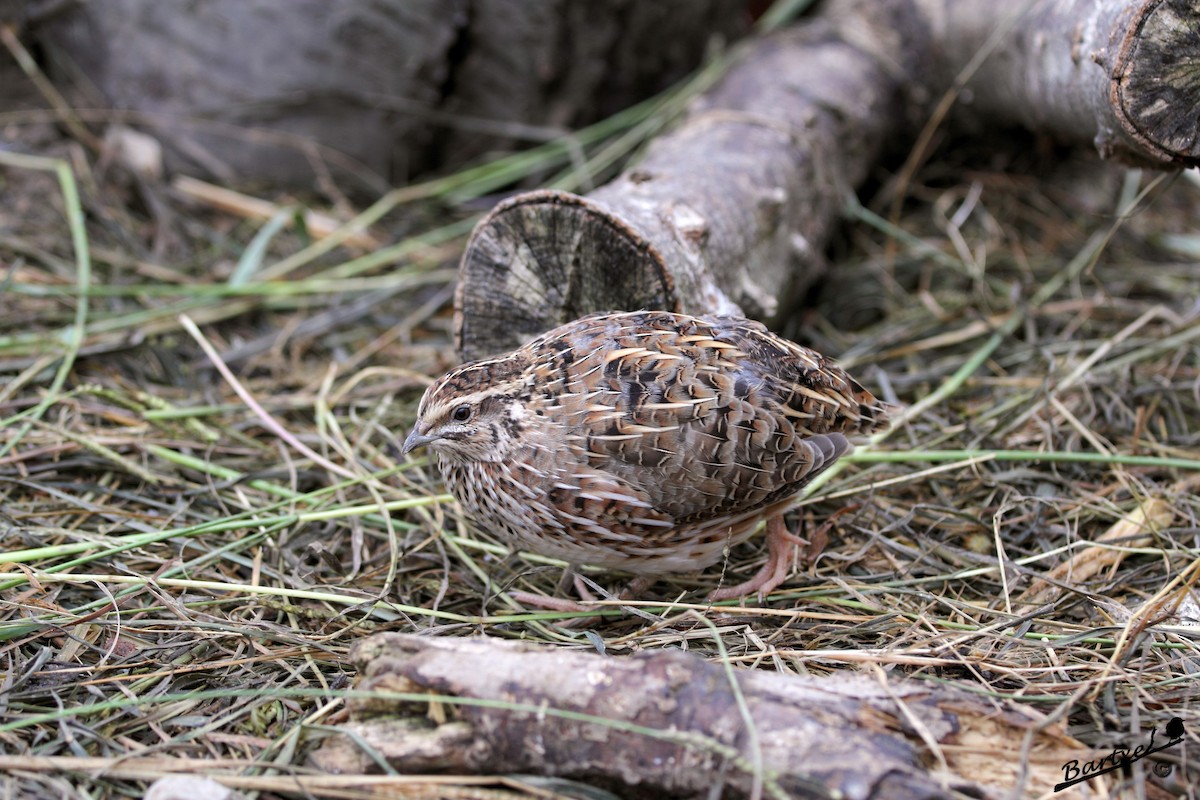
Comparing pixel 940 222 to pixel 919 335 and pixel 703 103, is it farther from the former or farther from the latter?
pixel 703 103

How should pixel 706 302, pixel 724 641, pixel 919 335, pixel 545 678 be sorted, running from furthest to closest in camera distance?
pixel 919 335 < pixel 706 302 < pixel 724 641 < pixel 545 678

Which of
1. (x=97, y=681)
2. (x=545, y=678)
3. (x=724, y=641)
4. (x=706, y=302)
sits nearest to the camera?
(x=545, y=678)

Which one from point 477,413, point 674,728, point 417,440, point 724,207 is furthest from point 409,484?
point 674,728

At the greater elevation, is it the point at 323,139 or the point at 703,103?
the point at 703,103

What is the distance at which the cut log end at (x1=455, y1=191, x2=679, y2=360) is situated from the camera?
3.96 meters

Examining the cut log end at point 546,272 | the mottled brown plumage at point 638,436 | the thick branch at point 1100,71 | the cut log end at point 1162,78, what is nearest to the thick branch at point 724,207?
the cut log end at point 546,272

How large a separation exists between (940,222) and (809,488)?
8.12 ft

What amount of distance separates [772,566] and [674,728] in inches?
49.0

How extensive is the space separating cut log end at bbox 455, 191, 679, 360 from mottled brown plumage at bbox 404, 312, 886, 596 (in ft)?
1.07

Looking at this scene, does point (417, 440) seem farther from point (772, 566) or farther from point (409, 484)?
point (772, 566)

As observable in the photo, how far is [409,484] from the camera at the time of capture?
436 centimetres

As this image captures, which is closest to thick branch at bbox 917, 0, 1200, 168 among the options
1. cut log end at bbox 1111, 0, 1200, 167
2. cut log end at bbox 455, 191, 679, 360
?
cut log end at bbox 1111, 0, 1200, 167

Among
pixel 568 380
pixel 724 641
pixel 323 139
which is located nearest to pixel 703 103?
pixel 323 139

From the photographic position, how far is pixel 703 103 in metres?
5.74
